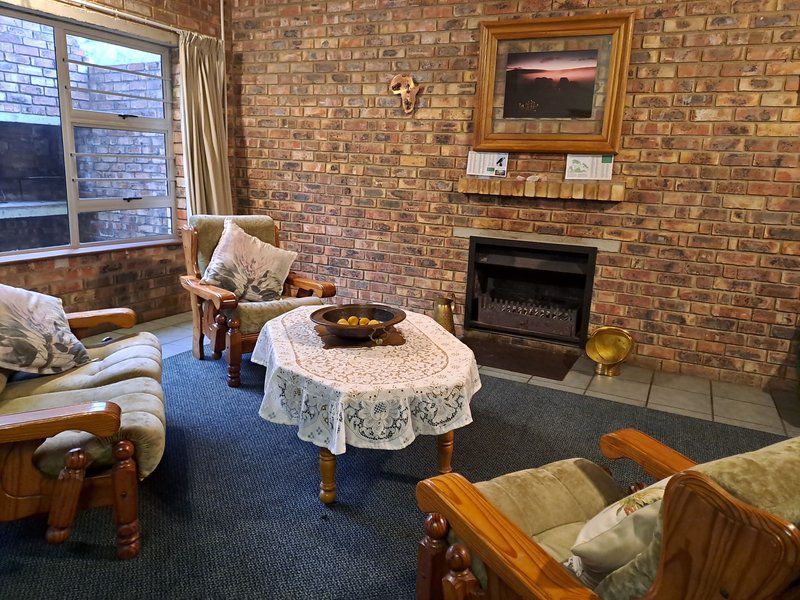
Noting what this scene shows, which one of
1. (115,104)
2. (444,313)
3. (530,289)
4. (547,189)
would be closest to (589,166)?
(547,189)

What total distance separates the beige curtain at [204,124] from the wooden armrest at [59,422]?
119 inches

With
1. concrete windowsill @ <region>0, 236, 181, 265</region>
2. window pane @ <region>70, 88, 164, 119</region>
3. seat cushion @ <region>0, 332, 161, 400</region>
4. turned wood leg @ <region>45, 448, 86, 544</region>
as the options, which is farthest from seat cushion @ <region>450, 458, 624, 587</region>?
window pane @ <region>70, 88, 164, 119</region>

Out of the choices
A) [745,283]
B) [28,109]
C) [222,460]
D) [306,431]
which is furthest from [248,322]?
[745,283]

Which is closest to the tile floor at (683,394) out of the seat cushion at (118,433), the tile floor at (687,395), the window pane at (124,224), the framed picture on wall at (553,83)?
the tile floor at (687,395)

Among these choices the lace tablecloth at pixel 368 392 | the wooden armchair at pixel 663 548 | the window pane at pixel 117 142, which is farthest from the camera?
the window pane at pixel 117 142

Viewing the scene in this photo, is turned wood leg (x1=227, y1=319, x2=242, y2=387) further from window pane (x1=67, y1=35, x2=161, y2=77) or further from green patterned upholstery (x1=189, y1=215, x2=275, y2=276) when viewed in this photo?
window pane (x1=67, y1=35, x2=161, y2=77)

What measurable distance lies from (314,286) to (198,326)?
0.75 meters

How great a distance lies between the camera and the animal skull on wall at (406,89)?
4.07 metres

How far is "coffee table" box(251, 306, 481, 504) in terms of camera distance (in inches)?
75.6

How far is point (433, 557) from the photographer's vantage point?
1.32 metres

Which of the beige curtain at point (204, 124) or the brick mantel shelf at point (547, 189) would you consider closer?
the brick mantel shelf at point (547, 189)

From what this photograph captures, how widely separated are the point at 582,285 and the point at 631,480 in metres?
1.83

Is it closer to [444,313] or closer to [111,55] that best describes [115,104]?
[111,55]

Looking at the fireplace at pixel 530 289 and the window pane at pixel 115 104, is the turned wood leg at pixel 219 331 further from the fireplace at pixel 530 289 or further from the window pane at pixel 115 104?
the window pane at pixel 115 104
